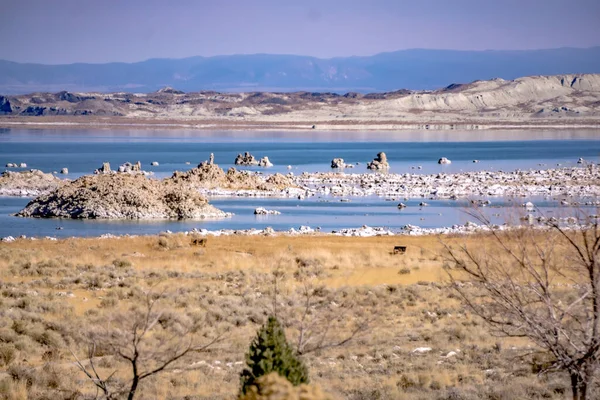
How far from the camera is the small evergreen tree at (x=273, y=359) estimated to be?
7.41m

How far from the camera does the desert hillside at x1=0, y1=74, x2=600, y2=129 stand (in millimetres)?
152000

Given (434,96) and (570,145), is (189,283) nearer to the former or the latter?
(570,145)

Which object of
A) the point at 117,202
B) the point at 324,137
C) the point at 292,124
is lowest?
the point at 117,202

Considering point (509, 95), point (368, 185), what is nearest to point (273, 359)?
point (368, 185)

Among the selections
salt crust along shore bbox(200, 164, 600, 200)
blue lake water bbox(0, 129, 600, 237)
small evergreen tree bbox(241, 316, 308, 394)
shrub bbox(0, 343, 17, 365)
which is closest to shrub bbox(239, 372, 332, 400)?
small evergreen tree bbox(241, 316, 308, 394)

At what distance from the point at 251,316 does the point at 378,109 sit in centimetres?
15854

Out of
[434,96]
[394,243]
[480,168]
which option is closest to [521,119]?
[434,96]

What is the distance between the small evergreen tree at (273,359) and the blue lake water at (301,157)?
3228 mm

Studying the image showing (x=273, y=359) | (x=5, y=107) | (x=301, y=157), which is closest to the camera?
(x=273, y=359)

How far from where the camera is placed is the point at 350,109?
173250 millimetres

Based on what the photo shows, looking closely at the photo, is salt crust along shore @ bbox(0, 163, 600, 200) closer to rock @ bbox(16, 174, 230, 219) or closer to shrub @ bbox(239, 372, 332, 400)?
rock @ bbox(16, 174, 230, 219)

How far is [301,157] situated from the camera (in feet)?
241

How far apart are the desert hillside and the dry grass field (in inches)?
4709

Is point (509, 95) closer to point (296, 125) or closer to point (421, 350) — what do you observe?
point (296, 125)
